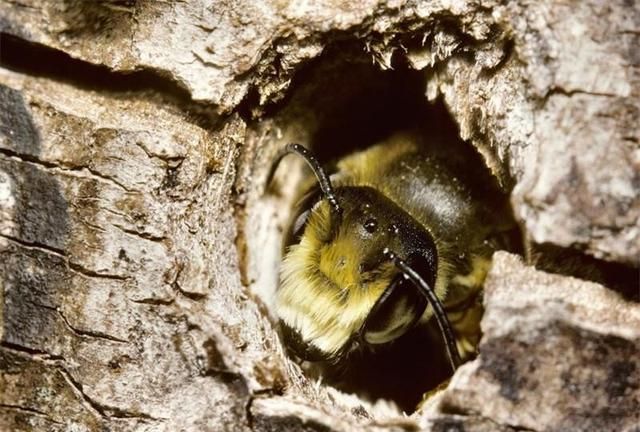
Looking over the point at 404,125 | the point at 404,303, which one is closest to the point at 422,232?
the point at 404,303

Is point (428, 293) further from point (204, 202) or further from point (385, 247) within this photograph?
point (204, 202)

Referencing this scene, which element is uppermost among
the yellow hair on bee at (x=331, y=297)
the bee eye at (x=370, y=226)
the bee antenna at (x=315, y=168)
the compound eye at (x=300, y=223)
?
the bee antenna at (x=315, y=168)

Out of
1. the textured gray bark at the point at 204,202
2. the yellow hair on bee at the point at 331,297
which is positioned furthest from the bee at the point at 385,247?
the textured gray bark at the point at 204,202

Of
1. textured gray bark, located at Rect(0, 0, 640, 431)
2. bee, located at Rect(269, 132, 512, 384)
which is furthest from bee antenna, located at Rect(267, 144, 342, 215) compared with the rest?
textured gray bark, located at Rect(0, 0, 640, 431)

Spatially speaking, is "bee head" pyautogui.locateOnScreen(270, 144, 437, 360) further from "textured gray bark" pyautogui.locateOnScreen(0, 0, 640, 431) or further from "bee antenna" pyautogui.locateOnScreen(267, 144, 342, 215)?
"textured gray bark" pyautogui.locateOnScreen(0, 0, 640, 431)

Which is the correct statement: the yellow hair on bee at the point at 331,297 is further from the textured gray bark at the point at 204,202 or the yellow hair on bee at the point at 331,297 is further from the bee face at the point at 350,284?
the textured gray bark at the point at 204,202

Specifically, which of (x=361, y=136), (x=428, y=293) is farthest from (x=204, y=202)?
(x=361, y=136)

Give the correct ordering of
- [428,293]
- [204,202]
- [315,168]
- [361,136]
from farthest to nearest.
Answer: [361,136] → [315,168] → [428,293] → [204,202]
